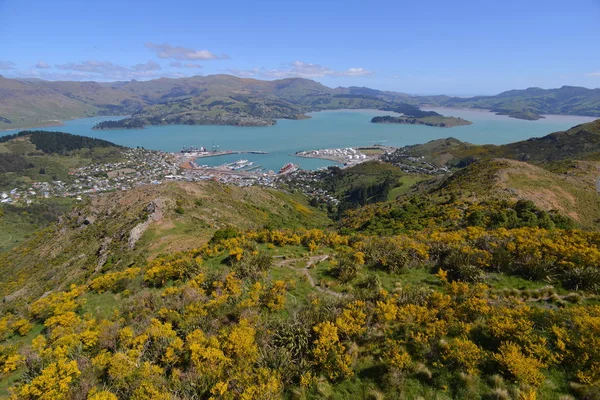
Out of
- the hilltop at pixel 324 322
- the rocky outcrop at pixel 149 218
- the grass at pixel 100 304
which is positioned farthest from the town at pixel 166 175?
the grass at pixel 100 304

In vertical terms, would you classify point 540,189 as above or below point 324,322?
below

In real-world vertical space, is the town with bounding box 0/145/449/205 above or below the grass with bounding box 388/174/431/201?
below

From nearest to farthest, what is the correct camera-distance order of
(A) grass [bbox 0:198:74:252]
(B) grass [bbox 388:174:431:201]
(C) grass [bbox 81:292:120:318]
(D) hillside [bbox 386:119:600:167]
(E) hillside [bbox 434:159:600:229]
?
(C) grass [bbox 81:292:120:318]
(E) hillside [bbox 434:159:600:229]
(A) grass [bbox 0:198:74:252]
(B) grass [bbox 388:174:431:201]
(D) hillside [bbox 386:119:600:167]

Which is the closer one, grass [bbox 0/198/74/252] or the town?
grass [bbox 0/198/74/252]

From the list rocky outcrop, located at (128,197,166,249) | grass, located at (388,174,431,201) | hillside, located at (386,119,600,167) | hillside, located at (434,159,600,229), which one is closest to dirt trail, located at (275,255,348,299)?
rocky outcrop, located at (128,197,166,249)

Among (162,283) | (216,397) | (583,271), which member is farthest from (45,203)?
(583,271)

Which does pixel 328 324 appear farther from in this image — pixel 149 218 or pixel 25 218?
pixel 25 218

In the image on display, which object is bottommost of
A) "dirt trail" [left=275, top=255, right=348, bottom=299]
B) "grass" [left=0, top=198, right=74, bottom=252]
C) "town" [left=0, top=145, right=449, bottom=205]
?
"grass" [left=0, top=198, right=74, bottom=252]

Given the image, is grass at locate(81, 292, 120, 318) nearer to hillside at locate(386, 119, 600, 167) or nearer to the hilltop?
the hilltop

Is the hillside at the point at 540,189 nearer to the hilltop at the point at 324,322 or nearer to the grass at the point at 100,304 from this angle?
the hilltop at the point at 324,322

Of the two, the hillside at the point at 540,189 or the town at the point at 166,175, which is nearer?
the hillside at the point at 540,189

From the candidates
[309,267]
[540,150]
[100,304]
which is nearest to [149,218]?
[100,304]

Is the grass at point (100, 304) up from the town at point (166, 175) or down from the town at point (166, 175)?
up

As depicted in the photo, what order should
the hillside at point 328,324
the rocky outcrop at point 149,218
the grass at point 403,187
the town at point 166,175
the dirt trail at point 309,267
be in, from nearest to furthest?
the hillside at point 328,324 → the dirt trail at point 309,267 → the rocky outcrop at point 149,218 → the grass at point 403,187 → the town at point 166,175
